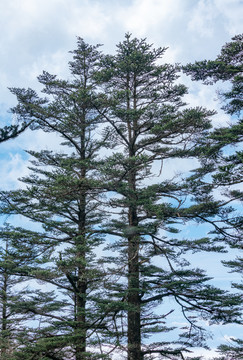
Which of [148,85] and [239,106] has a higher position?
[148,85]

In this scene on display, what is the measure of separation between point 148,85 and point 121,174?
13.0 feet

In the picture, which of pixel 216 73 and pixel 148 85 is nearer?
pixel 216 73

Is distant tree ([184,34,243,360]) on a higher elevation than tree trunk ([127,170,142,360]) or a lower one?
Answer: higher

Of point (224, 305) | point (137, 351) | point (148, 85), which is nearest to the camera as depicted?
point (137, 351)

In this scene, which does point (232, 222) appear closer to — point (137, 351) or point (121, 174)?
point (121, 174)

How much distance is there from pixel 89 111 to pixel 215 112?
503 cm

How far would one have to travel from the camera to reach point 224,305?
11016mm

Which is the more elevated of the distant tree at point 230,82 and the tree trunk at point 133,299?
the distant tree at point 230,82

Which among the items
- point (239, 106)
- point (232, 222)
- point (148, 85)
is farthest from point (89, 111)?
point (232, 222)

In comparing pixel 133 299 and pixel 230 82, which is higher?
pixel 230 82

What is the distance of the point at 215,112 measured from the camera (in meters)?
12.0

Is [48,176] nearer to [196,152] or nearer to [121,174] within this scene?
[121,174]

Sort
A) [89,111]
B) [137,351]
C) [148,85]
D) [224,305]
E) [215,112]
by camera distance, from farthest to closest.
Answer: [89,111]
[148,85]
[215,112]
[224,305]
[137,351]

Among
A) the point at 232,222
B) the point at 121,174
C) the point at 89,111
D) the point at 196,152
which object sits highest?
the point at 89,111
